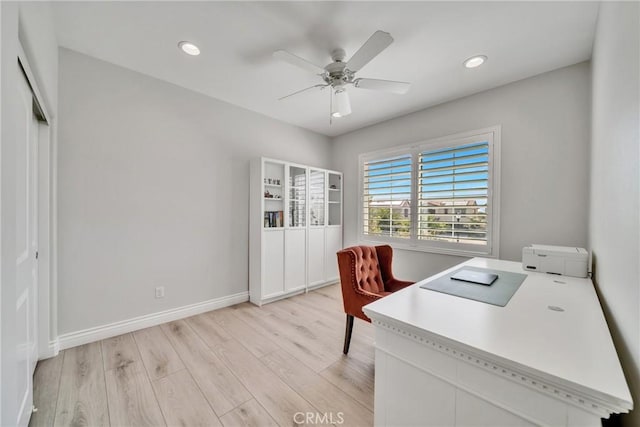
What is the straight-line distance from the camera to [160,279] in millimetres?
2676

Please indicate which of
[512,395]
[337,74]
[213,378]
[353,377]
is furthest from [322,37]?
[213,378]

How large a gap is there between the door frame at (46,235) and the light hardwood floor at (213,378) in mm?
207

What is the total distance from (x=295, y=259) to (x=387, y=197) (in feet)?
5.47

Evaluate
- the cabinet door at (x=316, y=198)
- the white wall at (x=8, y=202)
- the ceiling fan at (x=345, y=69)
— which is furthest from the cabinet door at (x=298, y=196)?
the white wall at (x=8, y=202)

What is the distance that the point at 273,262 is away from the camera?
10.9 feet

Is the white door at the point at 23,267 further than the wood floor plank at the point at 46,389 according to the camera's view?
No

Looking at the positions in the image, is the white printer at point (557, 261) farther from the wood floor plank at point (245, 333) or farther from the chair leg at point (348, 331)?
the wood floor plank at point (245, 333)

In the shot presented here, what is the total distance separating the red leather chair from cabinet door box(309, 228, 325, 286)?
1.47 meters

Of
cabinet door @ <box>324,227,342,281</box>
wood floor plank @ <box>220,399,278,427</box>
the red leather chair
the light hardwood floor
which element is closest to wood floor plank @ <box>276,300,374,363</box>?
the light hardwood floor

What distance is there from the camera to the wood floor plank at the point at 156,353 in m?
1.90

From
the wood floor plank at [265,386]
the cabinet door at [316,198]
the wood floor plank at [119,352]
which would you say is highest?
the cabinet door at [316,198]

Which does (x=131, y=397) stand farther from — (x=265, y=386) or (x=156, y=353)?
(x=265, y=386)

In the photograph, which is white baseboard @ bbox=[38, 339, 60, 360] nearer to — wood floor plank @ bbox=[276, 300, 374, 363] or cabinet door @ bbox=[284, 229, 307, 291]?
wood floor plank @ bbox=[276, 300, 374, 363]

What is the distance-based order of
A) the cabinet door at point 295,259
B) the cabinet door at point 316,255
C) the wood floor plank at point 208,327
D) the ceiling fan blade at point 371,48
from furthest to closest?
the cabinet door at point 316,255
the cabinet door at point 295,259
the wood floor plank at point 208,327
the ceiling fan blade at point 371,48
